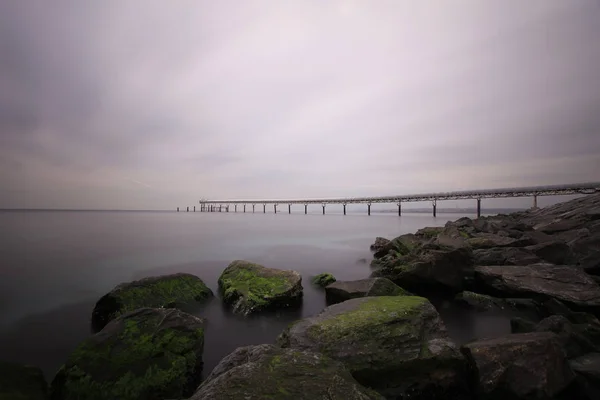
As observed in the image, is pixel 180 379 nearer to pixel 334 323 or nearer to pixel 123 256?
pixel 334 323

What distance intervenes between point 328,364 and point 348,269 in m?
11.7

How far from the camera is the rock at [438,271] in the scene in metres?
8.21

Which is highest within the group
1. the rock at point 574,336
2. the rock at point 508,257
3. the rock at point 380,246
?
the rock at point 508,257

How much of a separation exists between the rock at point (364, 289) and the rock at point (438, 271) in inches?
57.1

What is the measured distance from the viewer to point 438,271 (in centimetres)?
822

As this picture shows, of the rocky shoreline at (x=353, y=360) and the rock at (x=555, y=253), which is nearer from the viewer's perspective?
the rocky shoreline at (x=353, y=360)

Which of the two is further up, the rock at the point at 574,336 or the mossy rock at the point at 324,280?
the rock at the point at 574,336

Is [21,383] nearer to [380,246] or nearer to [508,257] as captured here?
[508,257]

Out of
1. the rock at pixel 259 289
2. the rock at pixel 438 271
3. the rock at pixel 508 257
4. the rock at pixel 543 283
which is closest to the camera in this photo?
the rock at pixel 543 283

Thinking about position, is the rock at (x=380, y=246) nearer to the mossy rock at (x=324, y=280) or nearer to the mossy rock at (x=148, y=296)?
the mossy rock at (x=324, y=280)

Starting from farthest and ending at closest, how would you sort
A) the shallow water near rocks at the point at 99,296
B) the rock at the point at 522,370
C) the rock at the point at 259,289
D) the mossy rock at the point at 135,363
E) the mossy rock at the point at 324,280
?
1. the mossy rock at the point at 324,280
2. the rock at the point at 259,289
3. the shallow water near rocks at the point at 99,296
4. the mossy rock at the point at 135,363
5. the rock at the point at 522,370

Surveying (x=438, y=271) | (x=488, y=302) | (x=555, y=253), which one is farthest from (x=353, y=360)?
(x=555, y=253)

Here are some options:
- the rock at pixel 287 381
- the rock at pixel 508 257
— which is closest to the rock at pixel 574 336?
the rock at pixel 287 381

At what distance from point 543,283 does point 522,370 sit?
17.3 ft
